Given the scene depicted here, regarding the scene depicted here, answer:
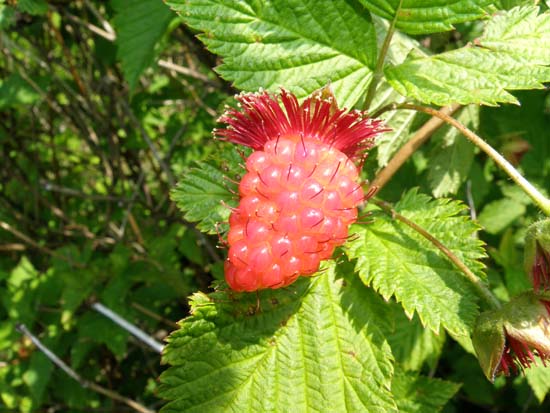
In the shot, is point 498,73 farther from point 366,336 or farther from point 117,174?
point 117,174

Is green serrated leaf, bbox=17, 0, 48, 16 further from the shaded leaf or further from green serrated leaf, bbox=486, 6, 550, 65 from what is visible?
green serrated leaf, bbox=486, 6, 550, 65

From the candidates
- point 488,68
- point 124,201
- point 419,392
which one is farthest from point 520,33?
point 124,201

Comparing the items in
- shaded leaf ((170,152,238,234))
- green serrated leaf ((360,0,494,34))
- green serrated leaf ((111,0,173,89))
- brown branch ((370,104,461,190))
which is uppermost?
green serrated leaf ((111,0,173,89))

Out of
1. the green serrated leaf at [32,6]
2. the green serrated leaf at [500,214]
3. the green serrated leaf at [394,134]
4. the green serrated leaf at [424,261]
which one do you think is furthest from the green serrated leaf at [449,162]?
the green serrated leaf at [32,6]

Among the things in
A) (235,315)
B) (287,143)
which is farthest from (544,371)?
(287,143)

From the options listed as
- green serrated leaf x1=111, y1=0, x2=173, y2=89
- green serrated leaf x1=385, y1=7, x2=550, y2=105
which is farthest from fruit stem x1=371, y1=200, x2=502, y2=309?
green serrated leaf x1=111, y1=0, x2=173, y2=89
